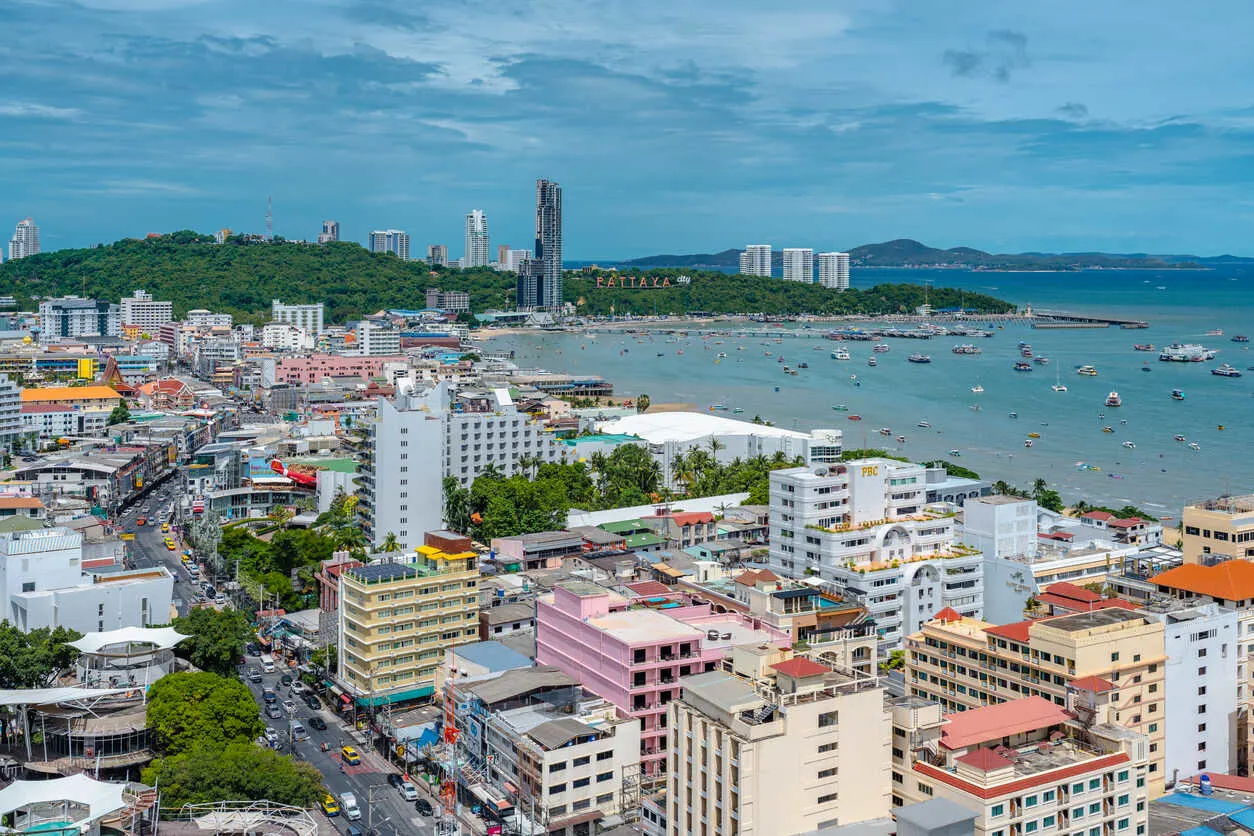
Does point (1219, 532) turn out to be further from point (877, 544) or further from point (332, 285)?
point (332, 285)

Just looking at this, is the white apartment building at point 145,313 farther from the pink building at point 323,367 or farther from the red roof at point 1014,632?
the red roof at point 1014,632

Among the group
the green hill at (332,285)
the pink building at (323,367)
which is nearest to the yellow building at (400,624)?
the pink building at (323,367)

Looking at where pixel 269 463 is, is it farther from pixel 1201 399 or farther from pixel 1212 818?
pixel 1201 399

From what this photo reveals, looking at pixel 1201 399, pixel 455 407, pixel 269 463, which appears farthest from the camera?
pixel 1201 399

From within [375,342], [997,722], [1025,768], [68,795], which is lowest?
[68,795]

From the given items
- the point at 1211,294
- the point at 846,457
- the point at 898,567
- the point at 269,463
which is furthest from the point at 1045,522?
the point at 1211,294

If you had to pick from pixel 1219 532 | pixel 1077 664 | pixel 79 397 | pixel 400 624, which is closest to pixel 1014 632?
pixel 1077 664
